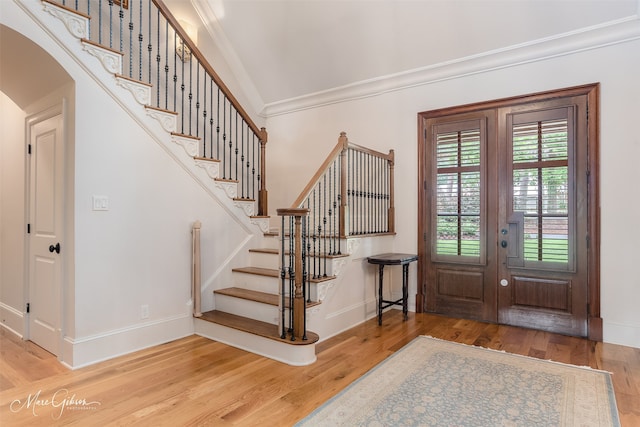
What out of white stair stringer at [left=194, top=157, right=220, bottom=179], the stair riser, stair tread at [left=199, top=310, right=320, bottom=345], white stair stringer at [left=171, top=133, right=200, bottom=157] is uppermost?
white stair stringer at [left=171, top=133, right=200, bottom=157]

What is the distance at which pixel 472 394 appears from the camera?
2.28 m

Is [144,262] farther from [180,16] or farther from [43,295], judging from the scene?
[180,16]

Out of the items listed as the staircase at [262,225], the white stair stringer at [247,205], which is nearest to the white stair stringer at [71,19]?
the staircase at [262,225]

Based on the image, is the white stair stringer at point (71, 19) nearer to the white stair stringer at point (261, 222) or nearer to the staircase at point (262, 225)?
the staircase at point (262, 225)

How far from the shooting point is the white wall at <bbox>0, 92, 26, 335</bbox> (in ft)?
11.2

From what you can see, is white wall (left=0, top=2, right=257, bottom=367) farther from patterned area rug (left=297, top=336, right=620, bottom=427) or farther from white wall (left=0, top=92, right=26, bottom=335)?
patterned area rug (left=297, top=336, right=620, bottom=427)

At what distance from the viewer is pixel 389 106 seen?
454cm

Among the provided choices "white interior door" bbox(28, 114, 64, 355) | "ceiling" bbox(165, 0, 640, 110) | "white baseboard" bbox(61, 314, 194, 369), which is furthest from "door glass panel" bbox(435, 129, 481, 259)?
"white interior door" bbox(28, 114, 64, 355)

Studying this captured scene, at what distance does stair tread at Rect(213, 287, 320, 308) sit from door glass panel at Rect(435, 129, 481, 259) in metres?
1.88

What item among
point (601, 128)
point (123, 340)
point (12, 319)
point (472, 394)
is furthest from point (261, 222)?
point (601, 128)

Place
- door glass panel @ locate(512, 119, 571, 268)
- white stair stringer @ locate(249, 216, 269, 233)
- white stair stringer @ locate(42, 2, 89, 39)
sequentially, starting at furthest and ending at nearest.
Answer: white stair stringer @ locate(249, 216, 269, 233)
door glass panel @ locate(512, 119, 571, 268)
white stair stringer @ locate(42, 2, 89, 39)

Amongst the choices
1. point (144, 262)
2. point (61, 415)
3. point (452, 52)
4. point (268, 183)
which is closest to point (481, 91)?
point (452, 52)

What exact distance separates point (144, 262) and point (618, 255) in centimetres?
422

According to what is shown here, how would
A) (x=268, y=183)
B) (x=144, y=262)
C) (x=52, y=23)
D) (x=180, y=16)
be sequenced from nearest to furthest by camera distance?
(x=52, y=23) → (x=144, y=262) → (x=180, y=16) → (x=268, y=183)
